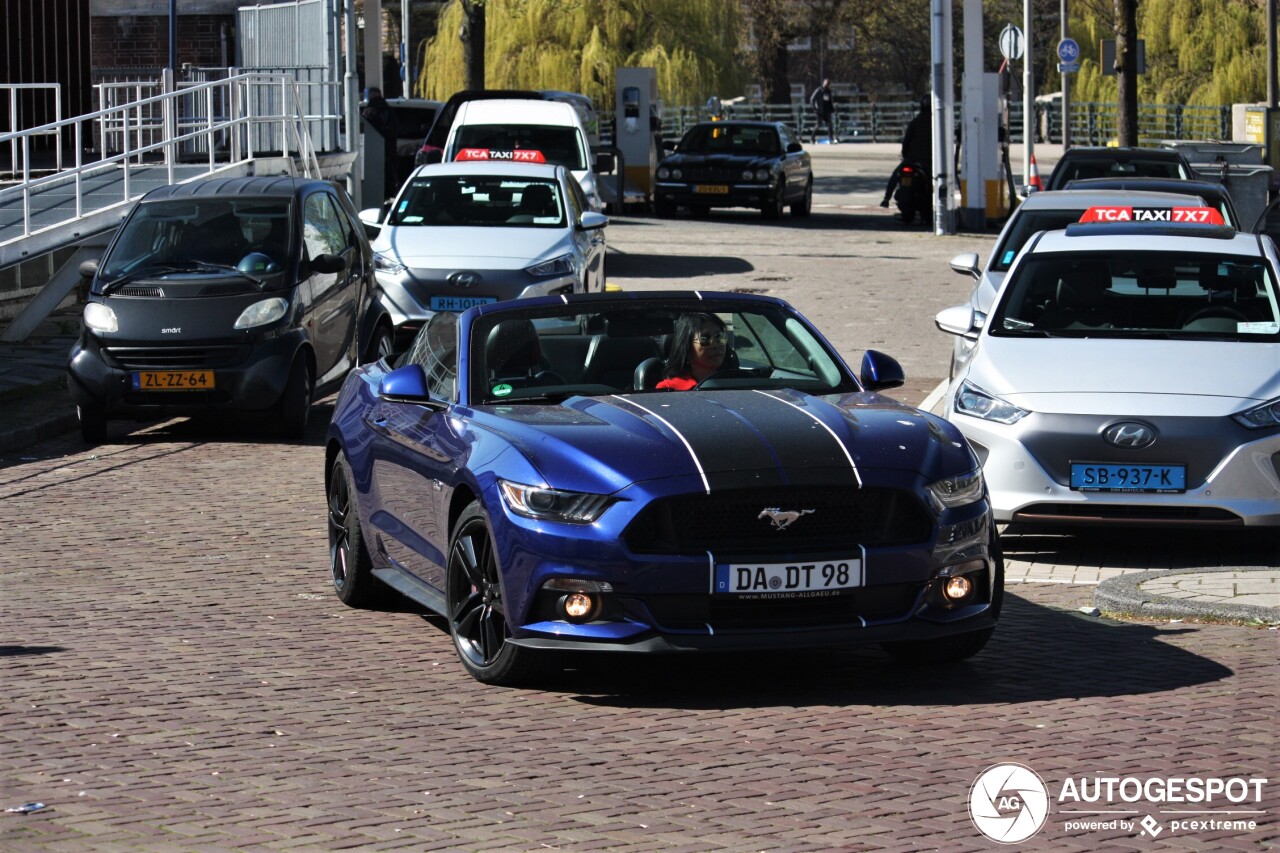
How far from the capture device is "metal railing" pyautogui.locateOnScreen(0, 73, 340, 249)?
68.5 feet

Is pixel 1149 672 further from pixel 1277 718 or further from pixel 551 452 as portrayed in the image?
pixel 551 452

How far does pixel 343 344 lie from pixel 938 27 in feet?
59.6

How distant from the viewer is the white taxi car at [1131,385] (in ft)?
32.2

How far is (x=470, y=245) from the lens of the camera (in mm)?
18234

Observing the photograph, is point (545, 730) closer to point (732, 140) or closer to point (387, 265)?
point (387, 265)

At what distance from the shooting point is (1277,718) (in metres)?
6.78

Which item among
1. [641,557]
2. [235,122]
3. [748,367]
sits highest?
[235,122]

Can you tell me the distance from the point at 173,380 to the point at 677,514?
27.2ft

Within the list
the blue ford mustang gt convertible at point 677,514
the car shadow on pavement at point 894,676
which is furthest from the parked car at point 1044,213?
the blue ford mustang gt convertible at point 677,514

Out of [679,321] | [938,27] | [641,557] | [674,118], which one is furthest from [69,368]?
[674,118]

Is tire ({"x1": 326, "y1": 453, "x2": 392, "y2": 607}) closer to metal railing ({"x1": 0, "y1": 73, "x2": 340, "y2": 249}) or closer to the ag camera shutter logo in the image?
the ag camera shutter logo

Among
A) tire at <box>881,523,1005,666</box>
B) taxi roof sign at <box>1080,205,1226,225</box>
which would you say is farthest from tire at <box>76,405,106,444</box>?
tire at <box>881,523,1005,666</box>

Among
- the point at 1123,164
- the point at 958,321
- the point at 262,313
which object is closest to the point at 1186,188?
the point at 1123,164

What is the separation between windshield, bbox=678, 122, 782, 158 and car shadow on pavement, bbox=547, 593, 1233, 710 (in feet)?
95.3
